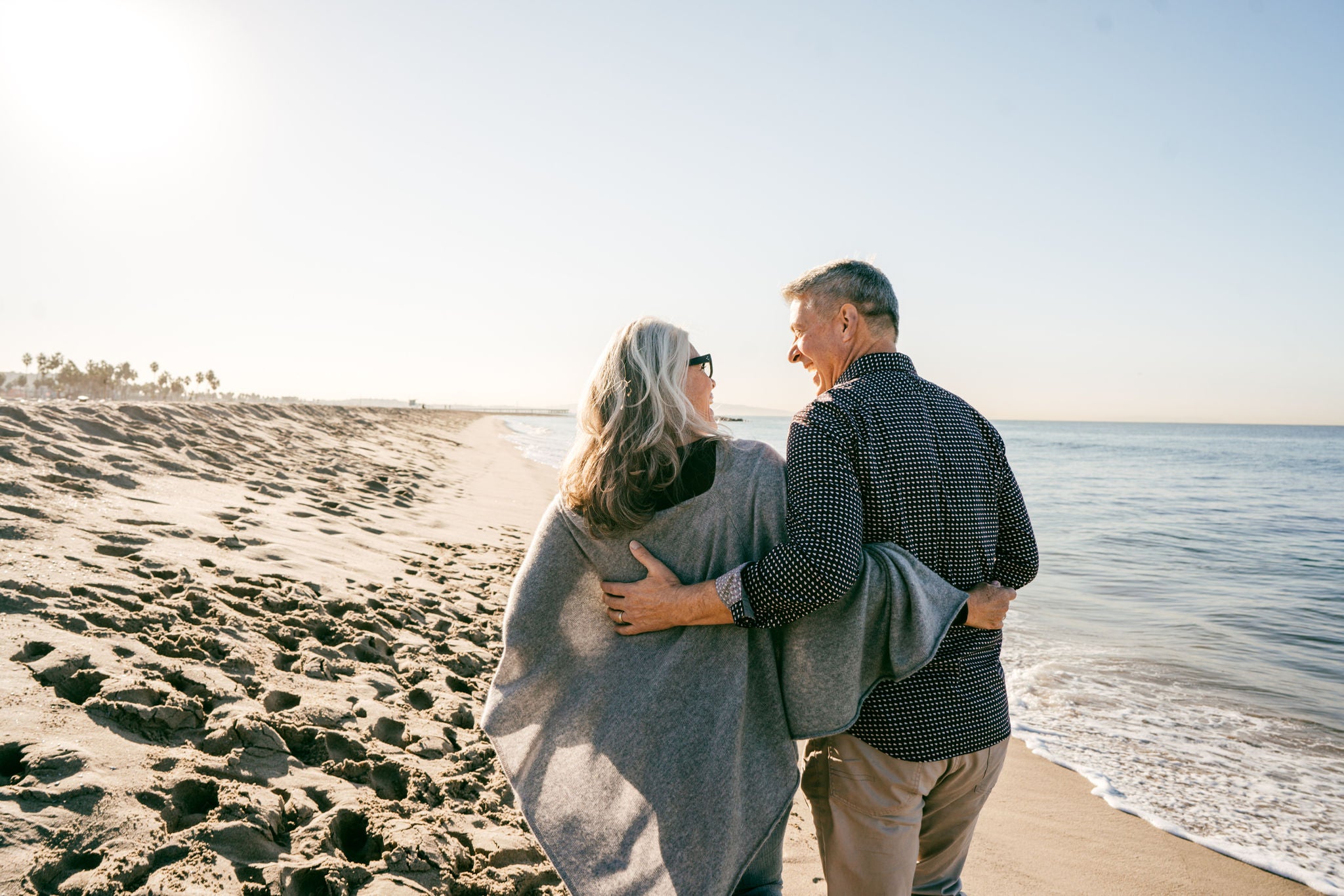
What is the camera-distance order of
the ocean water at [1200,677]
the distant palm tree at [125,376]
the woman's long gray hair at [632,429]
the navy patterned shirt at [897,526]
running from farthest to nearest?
the distant palm tree at [125,376] < the ocean water at [1200,677] < the woman's long gray hair at [632,429] < the navy patterned shirt at [897,526]

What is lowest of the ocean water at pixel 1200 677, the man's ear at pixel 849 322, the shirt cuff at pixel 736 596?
the ocean water at pixel 1200 677

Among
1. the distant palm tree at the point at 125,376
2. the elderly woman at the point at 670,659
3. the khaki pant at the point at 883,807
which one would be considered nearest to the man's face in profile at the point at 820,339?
the elderly woman at the point at 670,659

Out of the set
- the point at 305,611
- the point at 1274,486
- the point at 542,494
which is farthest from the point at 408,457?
the point at 1274,486

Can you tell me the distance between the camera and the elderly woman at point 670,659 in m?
1.79

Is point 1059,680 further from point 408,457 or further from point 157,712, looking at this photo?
point 408,457

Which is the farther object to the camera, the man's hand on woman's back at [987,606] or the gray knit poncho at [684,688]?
the man's hand on woman's back at [987,606]

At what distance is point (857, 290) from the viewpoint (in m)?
2.11

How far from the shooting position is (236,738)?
268 cm

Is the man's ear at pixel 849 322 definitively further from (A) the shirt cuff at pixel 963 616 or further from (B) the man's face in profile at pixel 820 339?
(A) the shirt cuff at pixel 963 616

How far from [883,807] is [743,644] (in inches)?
21.9

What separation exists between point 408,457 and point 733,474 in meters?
16.5

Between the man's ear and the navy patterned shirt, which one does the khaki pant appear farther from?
the man's ear

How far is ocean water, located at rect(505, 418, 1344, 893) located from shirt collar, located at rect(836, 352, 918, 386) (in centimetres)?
359

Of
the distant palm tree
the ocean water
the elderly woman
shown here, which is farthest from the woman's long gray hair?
the distant palm tree
